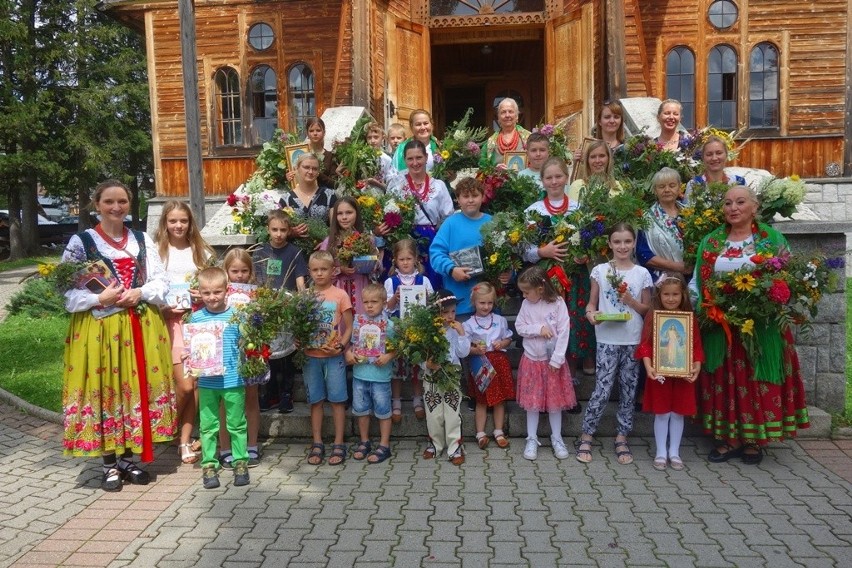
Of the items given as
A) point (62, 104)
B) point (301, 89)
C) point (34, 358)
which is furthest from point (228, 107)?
point (62, 104)

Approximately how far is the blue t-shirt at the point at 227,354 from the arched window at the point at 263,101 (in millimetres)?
11255

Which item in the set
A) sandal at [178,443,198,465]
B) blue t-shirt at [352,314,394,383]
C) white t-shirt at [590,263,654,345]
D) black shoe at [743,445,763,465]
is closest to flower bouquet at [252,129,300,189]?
blue t-shirt at [352,314,394,383]

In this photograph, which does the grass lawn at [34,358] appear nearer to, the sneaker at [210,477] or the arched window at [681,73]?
the sneaker at [210,477]

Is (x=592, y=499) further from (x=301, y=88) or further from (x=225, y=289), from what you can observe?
(x=301, y=88)

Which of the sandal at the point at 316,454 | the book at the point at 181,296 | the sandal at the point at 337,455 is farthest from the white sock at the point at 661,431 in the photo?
the book at the point at 181,296

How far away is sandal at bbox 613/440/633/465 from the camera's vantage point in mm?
5195

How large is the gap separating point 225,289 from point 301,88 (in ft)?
37.3

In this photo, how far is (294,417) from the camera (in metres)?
5.86

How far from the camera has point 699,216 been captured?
547 cm

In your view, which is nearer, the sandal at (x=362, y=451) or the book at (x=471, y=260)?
the sandal at (x=362, y=451)

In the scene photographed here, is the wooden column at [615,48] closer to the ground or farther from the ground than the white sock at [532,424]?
farther from the ground

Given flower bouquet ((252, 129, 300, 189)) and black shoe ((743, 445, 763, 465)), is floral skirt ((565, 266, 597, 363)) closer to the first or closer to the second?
black shoe ((743, 445, 763, 465))

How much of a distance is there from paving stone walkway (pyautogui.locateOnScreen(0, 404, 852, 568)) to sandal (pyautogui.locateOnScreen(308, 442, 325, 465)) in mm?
66

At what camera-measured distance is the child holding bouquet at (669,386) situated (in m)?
5.09
